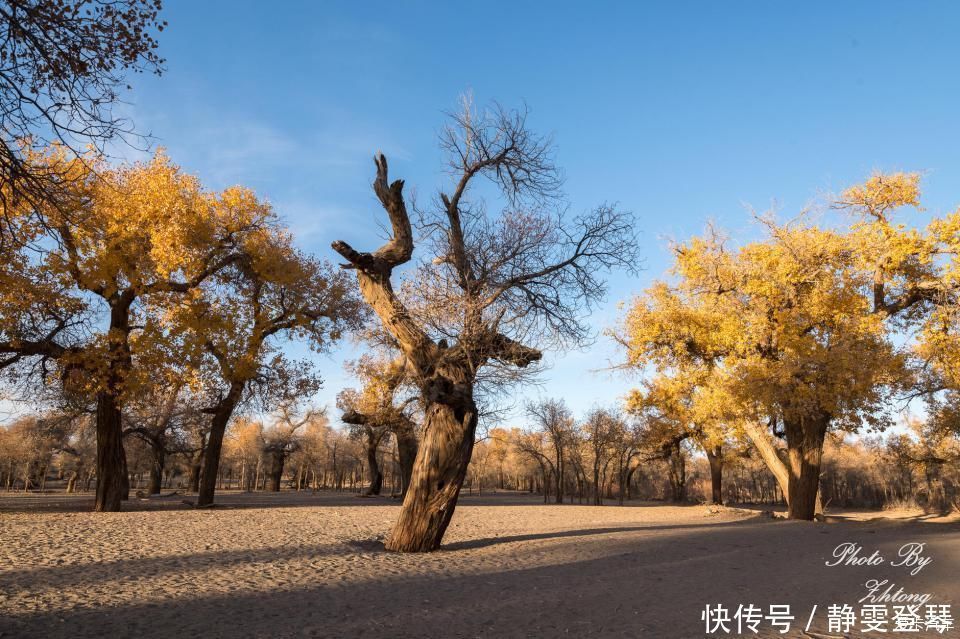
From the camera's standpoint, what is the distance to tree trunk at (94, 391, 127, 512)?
50.4 feet

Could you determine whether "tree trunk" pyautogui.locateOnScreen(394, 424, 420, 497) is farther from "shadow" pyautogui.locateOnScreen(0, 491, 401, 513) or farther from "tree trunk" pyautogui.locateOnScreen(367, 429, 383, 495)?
"tree trunk" pyautogui.locateOnScreen(367, 429, 383, 495)

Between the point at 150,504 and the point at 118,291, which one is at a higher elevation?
the point at 118,291

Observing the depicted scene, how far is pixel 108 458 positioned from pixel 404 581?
1286cm

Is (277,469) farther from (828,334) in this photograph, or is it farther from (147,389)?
(828,334)

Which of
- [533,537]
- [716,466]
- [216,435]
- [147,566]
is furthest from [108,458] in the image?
[716,466]

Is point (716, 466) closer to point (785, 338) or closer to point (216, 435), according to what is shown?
point (785, 338)

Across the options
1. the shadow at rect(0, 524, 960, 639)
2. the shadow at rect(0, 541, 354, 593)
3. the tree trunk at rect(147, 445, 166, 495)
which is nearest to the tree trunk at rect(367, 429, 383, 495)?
the tree trunk at rect(147, 445, 166, 495)

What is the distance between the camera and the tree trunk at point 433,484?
9289mm

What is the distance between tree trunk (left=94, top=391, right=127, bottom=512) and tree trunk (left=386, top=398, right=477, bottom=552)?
10.8m

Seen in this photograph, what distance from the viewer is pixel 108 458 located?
50.5 feet

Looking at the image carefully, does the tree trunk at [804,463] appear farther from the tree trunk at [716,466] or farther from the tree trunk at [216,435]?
the tree trunk at [216,435]

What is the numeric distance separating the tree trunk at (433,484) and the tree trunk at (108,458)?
10.8m

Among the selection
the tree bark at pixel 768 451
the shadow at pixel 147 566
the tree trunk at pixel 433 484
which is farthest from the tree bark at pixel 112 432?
the tree bark at pixel 768 451

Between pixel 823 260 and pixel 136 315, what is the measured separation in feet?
67.4
